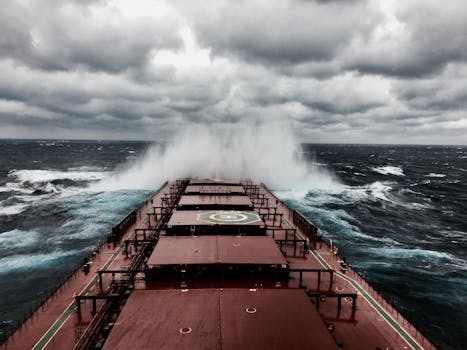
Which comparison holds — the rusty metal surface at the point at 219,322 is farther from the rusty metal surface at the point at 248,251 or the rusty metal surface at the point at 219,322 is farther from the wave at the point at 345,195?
the wave at the point at 345,195

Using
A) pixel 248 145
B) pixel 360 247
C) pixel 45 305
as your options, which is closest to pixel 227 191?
pixel 360 247

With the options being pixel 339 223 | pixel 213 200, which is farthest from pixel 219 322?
pixel 339 223

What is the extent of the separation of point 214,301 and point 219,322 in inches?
123

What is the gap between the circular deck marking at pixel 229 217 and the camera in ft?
170

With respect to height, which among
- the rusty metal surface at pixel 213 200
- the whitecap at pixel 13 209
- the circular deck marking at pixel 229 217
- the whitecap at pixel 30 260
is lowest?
the whitecap at pixel 30 260

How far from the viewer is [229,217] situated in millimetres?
55156

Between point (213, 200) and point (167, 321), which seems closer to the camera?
point (167, 321)

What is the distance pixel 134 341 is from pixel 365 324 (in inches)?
876

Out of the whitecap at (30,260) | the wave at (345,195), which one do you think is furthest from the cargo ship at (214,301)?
the wave at (345,195)

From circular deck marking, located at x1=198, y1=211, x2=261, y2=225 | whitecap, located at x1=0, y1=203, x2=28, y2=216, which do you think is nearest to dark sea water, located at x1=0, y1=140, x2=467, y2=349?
whitecap, located at x1=0, y1=203, x2=28, y2=216

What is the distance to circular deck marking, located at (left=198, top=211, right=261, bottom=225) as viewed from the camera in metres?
51.8

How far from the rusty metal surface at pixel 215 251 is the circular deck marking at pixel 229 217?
683 centimetres

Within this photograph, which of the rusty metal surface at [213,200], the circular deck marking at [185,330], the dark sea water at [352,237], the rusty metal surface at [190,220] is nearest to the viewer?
the circular deck marking at [185,330]

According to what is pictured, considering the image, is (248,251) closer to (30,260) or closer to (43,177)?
(30,260)
